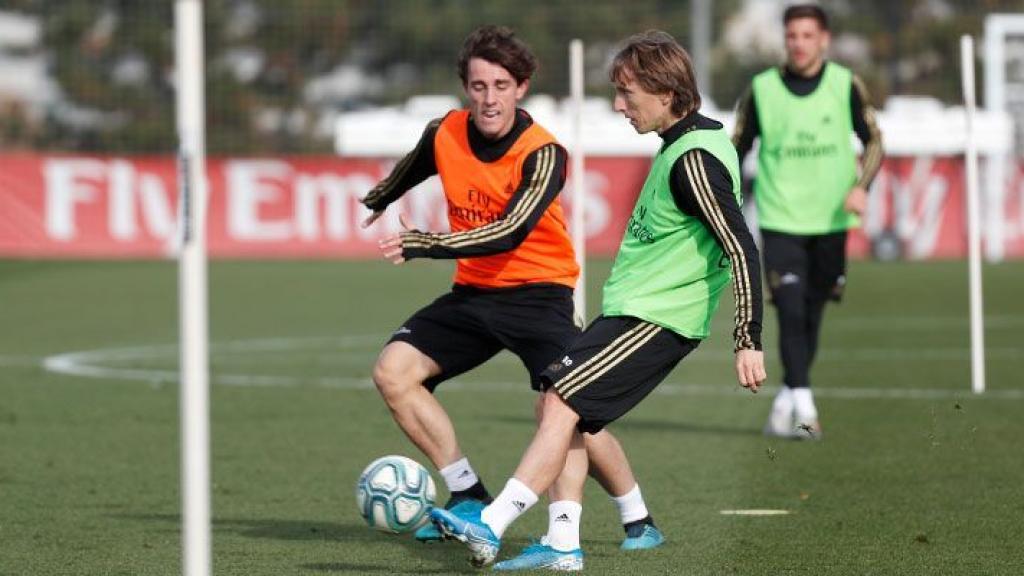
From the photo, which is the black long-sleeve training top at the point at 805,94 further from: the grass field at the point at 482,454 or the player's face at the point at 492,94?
the player's face at the point at 492,94

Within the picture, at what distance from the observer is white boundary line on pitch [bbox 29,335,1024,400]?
1388cm

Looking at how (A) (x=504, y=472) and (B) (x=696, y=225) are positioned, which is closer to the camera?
(B) (x=696, y=225)

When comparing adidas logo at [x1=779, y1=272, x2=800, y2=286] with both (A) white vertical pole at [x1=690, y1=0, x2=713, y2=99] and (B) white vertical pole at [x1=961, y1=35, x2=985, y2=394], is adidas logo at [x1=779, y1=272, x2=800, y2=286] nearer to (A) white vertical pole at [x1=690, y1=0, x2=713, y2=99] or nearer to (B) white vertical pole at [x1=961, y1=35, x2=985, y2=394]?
(B) white vertical pole at [x1=961, y1=35, x2=985, y2=394]

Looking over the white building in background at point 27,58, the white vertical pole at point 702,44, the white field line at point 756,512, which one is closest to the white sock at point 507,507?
the white field line at point 756,512

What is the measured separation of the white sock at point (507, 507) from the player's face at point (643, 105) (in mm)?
1280

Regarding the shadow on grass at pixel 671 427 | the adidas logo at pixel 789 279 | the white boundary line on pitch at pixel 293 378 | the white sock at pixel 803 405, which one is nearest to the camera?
the white sock at pixel 803 405

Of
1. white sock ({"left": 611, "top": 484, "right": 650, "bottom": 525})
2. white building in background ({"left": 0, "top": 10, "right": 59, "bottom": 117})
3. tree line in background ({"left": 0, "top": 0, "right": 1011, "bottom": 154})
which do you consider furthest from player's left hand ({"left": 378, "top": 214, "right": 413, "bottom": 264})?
white building in background ({"left": 0, "top": 10, "right": 59, "bottom": 117})

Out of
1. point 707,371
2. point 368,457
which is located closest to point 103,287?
point 707,371

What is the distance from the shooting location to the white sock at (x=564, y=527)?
7227 millimetres

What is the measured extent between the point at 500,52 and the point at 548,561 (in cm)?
186

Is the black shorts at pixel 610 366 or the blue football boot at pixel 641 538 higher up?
the black shorts at pixel 610 366

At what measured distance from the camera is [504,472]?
10.2m

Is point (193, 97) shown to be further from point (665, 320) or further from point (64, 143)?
point (64, 143)

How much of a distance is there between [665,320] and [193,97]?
8.51ft
